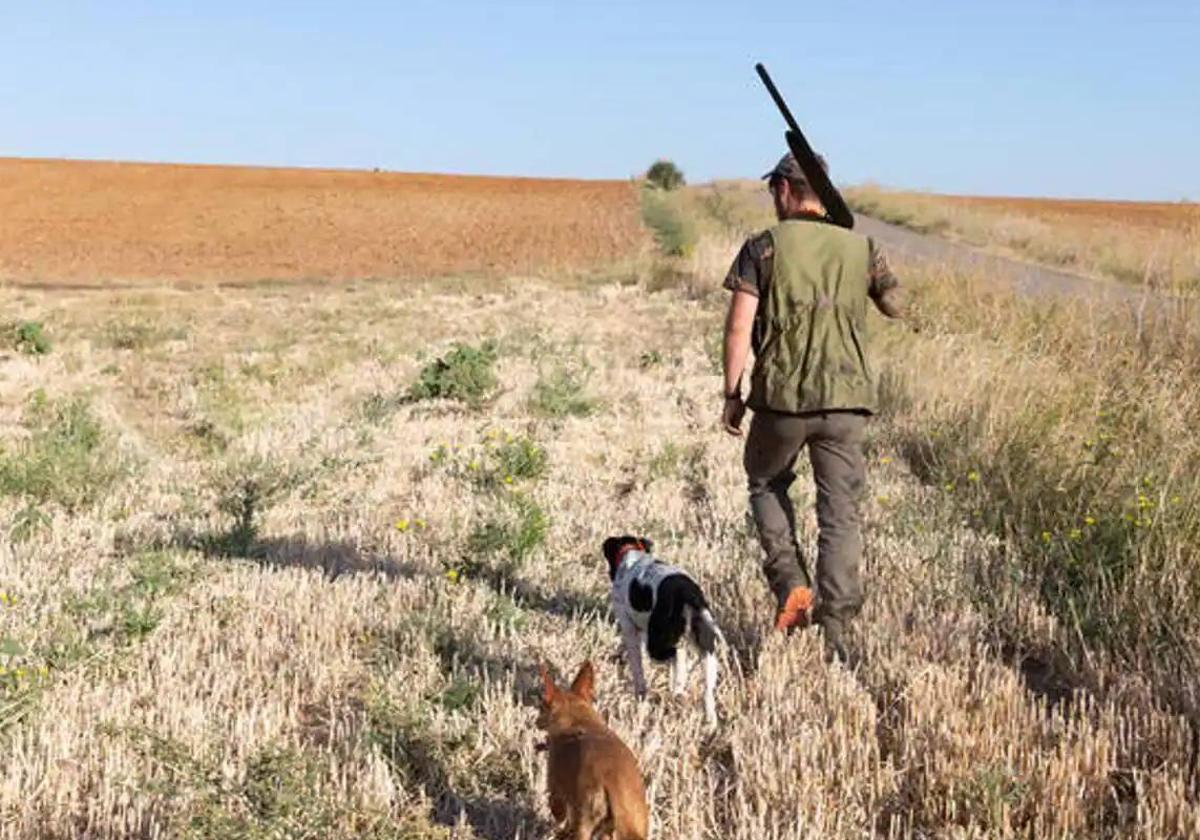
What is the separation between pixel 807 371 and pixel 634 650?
48.9 inches

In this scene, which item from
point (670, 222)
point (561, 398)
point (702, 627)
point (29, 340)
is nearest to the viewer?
point (702, 627)

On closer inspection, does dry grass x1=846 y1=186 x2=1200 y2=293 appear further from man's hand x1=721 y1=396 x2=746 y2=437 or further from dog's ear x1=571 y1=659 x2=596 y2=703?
dog's ear x1=571 y1=659 x2=596 y2=703

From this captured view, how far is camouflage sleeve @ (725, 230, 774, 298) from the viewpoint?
4363 millimetres

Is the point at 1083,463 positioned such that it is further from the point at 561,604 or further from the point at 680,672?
the point at 680,672

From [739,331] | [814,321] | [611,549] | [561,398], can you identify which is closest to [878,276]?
[814,321]

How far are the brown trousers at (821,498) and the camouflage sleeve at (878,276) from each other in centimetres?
50

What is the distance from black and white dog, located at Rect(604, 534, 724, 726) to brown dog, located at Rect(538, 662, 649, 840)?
936 mm

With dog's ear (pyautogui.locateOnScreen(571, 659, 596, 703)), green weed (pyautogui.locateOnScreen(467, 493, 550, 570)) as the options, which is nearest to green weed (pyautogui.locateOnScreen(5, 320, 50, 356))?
green weed (pyautogui.locateOnScreen(467, 493, 550, 570))

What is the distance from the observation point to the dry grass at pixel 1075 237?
8742 mm

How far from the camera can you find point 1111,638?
172 inches

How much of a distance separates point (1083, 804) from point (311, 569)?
3631mm

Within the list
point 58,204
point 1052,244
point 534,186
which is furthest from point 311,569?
point 534,186

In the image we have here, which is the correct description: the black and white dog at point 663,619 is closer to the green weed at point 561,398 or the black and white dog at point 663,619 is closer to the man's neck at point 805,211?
the man's neck at point 805,211

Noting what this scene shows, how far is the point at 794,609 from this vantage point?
4391mm
